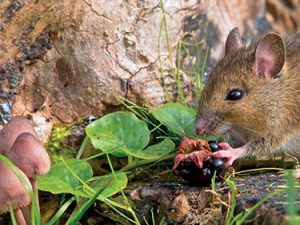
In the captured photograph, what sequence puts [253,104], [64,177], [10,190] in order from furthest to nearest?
[253,104] → [64,177] → [10,190]

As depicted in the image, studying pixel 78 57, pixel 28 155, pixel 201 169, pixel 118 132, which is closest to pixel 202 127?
pixel 201 169

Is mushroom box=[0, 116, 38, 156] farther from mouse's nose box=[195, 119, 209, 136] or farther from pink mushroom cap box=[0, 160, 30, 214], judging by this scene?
mouse's nose box=[195, 119, 209, 136]

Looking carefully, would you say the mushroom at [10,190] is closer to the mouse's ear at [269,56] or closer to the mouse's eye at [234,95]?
the mouse's eye at [234,95]

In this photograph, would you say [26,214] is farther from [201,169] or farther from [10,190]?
[201,169]

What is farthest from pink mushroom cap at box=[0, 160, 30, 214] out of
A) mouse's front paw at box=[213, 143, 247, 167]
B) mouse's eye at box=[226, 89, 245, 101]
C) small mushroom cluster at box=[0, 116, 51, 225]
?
mouse's eye at box=[226, 89, 245, 101]

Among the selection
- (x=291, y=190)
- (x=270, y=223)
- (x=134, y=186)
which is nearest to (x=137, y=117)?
(x=134, y=186)

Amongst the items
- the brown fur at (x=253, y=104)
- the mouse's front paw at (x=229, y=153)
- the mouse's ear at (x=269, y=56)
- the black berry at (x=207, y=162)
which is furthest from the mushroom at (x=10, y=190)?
the mouse's ear at (x=269, y=56)
